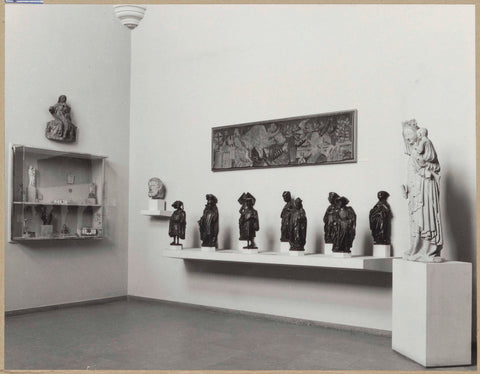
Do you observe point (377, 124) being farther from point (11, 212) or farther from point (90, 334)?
point (11, 212)

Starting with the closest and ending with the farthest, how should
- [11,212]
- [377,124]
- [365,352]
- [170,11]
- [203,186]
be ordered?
[365,352], [377,124], [11,212], [203,186], [170,11]

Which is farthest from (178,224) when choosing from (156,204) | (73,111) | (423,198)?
(423,198)

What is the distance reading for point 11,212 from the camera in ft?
28.5

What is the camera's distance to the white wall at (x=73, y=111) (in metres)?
8.87

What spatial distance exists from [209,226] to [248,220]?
75cm

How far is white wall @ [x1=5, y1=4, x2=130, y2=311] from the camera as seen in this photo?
887 centimetres

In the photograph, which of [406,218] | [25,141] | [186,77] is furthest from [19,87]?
[406,218]

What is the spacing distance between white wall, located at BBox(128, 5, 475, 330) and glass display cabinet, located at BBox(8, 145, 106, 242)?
3.09 ft

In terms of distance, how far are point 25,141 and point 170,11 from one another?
3490mm

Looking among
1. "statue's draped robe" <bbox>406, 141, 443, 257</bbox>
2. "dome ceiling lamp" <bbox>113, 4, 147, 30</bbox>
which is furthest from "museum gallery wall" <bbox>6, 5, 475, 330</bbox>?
"statue's draped robe" <bbox>406, 141, 443, 257</bbox>

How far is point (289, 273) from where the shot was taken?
8461 mm

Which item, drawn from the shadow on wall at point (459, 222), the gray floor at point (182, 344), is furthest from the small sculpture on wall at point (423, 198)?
the gray floor at point (182, 344)

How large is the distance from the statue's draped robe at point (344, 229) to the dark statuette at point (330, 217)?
0.08 metres

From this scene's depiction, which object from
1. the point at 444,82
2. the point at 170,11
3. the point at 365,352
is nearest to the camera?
the point at 365,352
